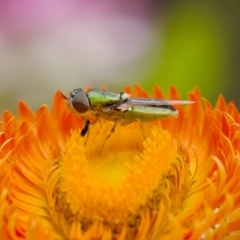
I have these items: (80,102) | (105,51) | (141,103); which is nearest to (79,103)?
(80,102)

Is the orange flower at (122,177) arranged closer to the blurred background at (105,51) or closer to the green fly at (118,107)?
the green fly at (118,107)

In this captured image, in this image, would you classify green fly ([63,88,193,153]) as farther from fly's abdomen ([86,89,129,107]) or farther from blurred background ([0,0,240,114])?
blurred background ([0,0,240,114])

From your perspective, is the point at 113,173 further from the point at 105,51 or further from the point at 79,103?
the point at 105,51

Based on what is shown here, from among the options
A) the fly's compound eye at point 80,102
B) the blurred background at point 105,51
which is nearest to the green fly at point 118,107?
the fly's compound eye at point 80,102

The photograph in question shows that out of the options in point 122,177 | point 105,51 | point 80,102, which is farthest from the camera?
point 105,51

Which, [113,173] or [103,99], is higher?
[103,99]

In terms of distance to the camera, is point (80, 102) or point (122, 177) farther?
point (80, 102)

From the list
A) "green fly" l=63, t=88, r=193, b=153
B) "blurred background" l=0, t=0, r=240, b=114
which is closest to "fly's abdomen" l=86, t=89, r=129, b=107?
"green fly" l=63, t=88, r=193, b=153
